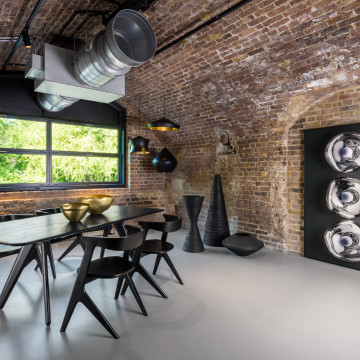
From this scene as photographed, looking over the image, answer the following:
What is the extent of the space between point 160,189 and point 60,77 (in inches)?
163

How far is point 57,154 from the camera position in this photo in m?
6.05

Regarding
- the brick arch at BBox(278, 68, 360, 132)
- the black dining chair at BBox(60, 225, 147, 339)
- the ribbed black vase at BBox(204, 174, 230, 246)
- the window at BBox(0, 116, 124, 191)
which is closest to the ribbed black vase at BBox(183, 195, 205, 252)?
the ribbed black vase at BBox(204, 174, 230, 246)

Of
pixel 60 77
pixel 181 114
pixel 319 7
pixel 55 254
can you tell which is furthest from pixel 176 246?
pixel 319 7

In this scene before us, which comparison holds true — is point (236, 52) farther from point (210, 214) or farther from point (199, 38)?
point (210, 214)

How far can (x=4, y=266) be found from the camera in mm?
4223

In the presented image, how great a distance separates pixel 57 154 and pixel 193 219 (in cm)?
320

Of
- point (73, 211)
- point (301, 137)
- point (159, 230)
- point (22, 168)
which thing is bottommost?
point (159, 230)

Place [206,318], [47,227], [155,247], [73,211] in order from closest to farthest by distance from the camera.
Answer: [206,318], [47,227], [73,211], [155,247]

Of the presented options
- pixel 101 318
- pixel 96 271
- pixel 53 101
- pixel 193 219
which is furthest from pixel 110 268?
pixel 53 101

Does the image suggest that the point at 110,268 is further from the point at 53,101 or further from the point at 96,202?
the point at 53,101

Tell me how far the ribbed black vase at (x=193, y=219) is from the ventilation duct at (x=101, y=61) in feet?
6.76

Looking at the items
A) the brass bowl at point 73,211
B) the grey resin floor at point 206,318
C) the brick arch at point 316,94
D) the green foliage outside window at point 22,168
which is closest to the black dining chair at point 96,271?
the grey resin floor at point 206,318

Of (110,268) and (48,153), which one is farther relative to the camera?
(48,153)

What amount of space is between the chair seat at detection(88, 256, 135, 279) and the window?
367 cm
